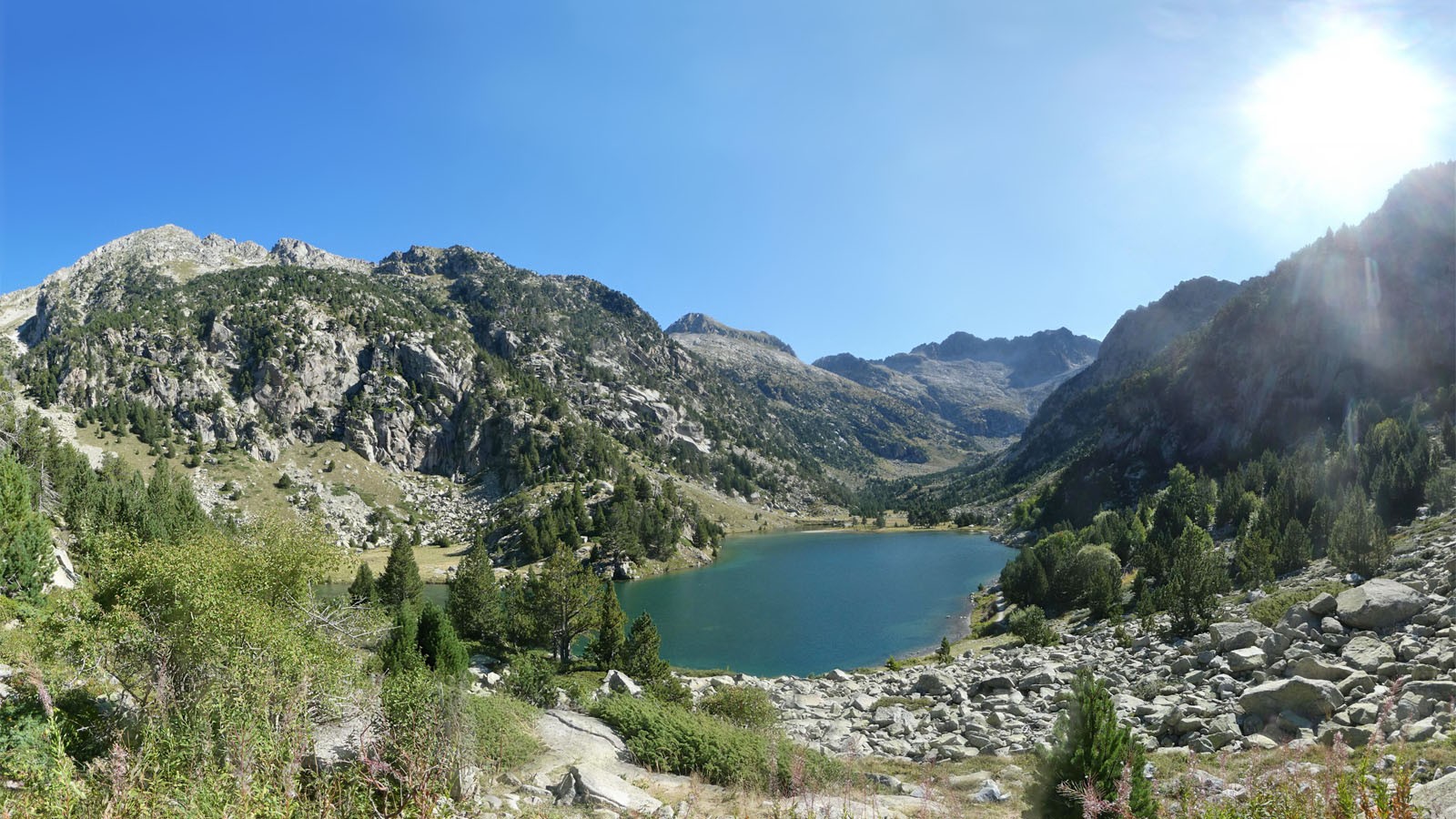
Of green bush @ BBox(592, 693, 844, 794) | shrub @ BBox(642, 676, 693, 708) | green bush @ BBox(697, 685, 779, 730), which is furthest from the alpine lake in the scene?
green bush @ BBox(697, 685, 779, 730)

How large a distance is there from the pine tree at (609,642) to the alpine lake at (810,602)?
11662mm

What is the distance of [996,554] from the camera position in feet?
347

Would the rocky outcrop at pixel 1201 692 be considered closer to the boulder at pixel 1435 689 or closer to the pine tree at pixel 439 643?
the boulder at pixel 1435 689

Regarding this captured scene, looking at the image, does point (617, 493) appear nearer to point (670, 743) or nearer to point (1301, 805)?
point (670, 743)

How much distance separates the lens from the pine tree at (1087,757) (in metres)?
9.26

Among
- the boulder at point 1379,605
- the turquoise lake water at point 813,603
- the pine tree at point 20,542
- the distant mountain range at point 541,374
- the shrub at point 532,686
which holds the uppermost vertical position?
the distant mountain range at point 541,374

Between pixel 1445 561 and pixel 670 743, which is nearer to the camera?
pixel 670 743

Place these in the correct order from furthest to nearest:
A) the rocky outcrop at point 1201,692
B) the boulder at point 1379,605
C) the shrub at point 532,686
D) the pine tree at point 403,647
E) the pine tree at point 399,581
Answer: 1. the pine tree at point 399,581
2. the pine tree at point 403,647
3. the shrub at point 532,686
4. the boulder at point 1379,605
5. the rocky outcrop at point 1201,692

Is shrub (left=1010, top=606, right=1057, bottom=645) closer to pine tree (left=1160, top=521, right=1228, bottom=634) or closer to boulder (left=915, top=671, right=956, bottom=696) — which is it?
pine tree (left=1160, top=521, right=1228, bottom=634)

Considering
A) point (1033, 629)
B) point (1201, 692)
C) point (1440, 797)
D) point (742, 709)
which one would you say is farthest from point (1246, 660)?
point (1033, 629)

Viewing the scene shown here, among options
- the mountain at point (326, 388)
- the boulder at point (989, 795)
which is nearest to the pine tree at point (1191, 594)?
the boulder at point (989, 795)

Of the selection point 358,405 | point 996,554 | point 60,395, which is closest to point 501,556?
point 358,405

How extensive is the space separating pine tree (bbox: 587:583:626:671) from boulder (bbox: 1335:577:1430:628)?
33.5 meters

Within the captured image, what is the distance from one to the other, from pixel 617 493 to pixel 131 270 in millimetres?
187612
